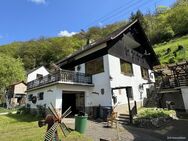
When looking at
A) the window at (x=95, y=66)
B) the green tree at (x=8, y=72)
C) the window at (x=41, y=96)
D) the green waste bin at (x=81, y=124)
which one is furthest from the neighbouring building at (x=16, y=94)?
the green waste bin at (x=81, y=124)

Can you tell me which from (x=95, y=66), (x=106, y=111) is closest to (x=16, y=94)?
(x=95, y=66)

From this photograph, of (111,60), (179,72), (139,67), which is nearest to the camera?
(111,60)

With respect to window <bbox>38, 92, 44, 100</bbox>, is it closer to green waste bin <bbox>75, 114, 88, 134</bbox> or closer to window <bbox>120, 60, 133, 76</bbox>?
green waste bin <bbox>75, 114, 88, 134</bbox>

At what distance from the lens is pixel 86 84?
1692cm

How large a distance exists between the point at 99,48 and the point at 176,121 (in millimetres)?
9455

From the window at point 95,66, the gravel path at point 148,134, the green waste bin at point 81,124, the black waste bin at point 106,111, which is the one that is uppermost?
the window at point 95,66

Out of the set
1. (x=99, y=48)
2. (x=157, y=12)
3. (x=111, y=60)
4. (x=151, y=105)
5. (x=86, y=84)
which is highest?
(x=157, y=12)

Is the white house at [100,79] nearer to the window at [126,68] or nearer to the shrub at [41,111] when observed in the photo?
the window at [126,68]

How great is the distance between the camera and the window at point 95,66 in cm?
1699

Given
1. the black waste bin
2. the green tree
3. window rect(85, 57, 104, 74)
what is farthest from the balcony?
the green tree

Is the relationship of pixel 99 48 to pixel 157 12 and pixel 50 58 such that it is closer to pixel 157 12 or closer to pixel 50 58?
pixel 50 58

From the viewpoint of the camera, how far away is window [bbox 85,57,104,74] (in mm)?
16992

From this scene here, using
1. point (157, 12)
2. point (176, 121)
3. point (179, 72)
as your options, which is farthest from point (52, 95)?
point (157, 12)

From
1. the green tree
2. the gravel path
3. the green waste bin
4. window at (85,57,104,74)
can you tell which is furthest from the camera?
the green tree
